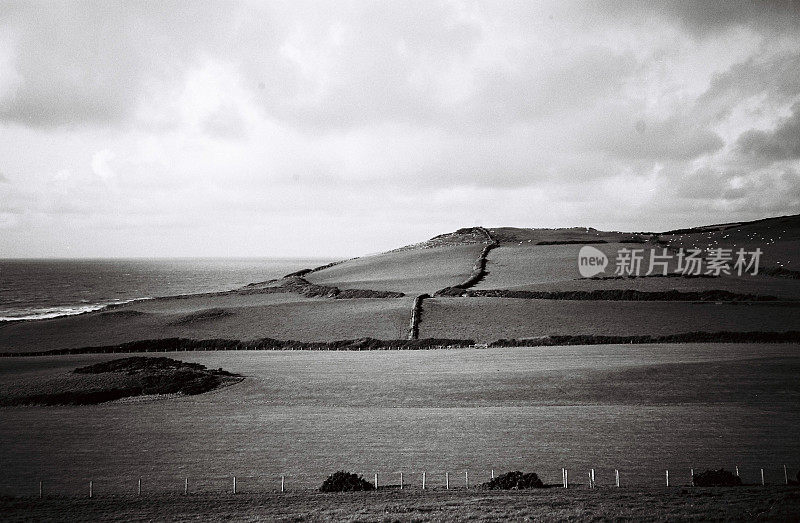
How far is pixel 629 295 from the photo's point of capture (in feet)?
231

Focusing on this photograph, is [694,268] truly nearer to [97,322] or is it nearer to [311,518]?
[311,518]

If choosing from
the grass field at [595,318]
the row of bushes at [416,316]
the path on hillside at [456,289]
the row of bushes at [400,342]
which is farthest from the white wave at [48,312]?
the grass field at [595,318]

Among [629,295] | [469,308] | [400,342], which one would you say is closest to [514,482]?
[400,342]

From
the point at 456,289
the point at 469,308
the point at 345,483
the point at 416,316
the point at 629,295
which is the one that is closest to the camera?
the point at 345,483

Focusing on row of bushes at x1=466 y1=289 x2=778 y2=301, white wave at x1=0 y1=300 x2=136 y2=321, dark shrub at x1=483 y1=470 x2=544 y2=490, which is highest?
row of bushes at x1=466 y1=289 x2=778 y2=301

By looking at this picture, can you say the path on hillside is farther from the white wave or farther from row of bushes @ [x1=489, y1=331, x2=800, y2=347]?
the white wave

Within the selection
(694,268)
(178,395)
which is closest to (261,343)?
(178,395)

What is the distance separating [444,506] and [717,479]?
12.2 m

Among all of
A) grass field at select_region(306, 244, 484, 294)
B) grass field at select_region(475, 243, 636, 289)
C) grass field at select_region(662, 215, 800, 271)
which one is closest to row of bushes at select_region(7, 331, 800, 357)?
grass field at select_region(306, 244, 484, 294)

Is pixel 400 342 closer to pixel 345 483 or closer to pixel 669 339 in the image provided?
pixel 669 339

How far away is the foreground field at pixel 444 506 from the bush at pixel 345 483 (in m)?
0.66

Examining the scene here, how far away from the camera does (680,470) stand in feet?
85.3

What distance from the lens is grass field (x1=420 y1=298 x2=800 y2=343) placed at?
5925 cm

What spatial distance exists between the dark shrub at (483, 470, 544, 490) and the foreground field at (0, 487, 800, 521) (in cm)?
76
